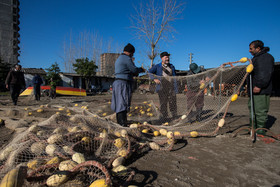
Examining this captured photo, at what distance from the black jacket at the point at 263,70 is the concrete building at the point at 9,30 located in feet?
113

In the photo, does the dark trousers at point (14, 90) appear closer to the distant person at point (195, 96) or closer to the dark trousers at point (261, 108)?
the distant person at point (195, 96)

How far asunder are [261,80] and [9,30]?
38.1 meters

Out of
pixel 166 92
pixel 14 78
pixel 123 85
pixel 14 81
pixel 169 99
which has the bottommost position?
pixel 169 99

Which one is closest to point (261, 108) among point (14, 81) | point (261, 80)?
point (261, 80)

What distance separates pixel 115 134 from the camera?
2.55 meters

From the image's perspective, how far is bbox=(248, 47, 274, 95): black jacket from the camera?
9.63ft

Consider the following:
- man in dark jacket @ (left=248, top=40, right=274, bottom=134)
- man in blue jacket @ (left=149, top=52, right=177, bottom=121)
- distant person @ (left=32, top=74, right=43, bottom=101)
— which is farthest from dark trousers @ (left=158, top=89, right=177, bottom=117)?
distant person @ (left=32, top=74, right=43, bottom=101)

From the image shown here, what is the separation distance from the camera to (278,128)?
3.87m

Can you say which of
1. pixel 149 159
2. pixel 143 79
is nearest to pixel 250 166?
pixel 149 159

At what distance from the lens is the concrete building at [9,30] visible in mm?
27719

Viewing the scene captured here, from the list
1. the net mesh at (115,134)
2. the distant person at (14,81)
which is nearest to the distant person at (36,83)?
the distant person at (14,81)

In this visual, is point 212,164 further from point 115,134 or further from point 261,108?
point 261,108

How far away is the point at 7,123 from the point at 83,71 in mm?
17902

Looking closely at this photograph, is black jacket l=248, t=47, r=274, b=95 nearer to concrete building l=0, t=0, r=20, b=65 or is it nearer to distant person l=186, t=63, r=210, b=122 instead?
distant person l=186, t=63, r=210, b=122
